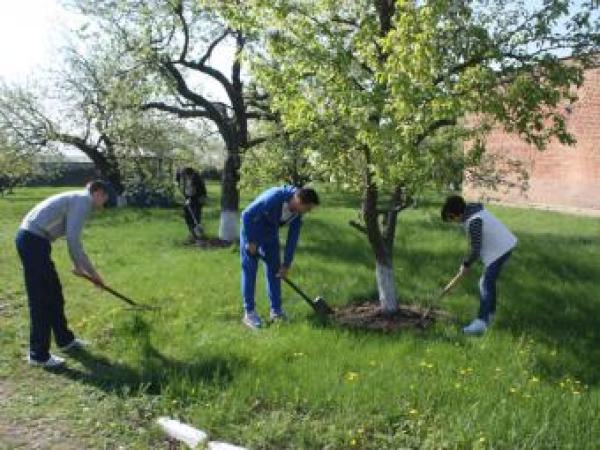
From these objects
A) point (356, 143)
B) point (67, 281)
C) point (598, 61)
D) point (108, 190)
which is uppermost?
point (598, 61)

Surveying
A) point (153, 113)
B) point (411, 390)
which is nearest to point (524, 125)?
point (411, 390)

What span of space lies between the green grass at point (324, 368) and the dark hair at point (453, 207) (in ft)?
3.61

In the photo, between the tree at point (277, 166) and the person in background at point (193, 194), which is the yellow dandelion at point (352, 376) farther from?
the person in background at point (193, 194)

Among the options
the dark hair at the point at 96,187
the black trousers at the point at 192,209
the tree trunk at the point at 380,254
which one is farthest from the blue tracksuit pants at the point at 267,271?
the black trousers at the point at 192,209

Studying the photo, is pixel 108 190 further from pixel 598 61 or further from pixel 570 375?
pixel 598 61

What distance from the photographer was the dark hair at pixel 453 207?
7371mm

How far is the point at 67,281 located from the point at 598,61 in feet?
24.4

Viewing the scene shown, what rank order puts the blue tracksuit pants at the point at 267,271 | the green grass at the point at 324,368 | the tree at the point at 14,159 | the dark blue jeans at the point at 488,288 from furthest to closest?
the tree at the point at 14,159 → the blue tracksuit pants at the point at 267,271 → the dark blue jeans at the point at 488,288 → the green grass at the point at 324,368

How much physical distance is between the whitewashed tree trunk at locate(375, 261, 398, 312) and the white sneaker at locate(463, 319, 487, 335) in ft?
3.06

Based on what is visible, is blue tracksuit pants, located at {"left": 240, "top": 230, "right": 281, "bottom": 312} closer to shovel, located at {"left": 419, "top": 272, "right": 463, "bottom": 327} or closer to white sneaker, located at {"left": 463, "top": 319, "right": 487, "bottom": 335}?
shovel, located at {"left": 419, "top": 272, "right": 463, "bottom": 327}

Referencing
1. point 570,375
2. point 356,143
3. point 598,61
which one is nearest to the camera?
point 570,375

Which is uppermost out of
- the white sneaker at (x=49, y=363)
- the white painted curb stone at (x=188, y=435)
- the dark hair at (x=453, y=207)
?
the dark hair at (x=453, y=207)

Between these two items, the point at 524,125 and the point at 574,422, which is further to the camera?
the point at 524,125

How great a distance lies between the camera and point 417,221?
16.4 metres
